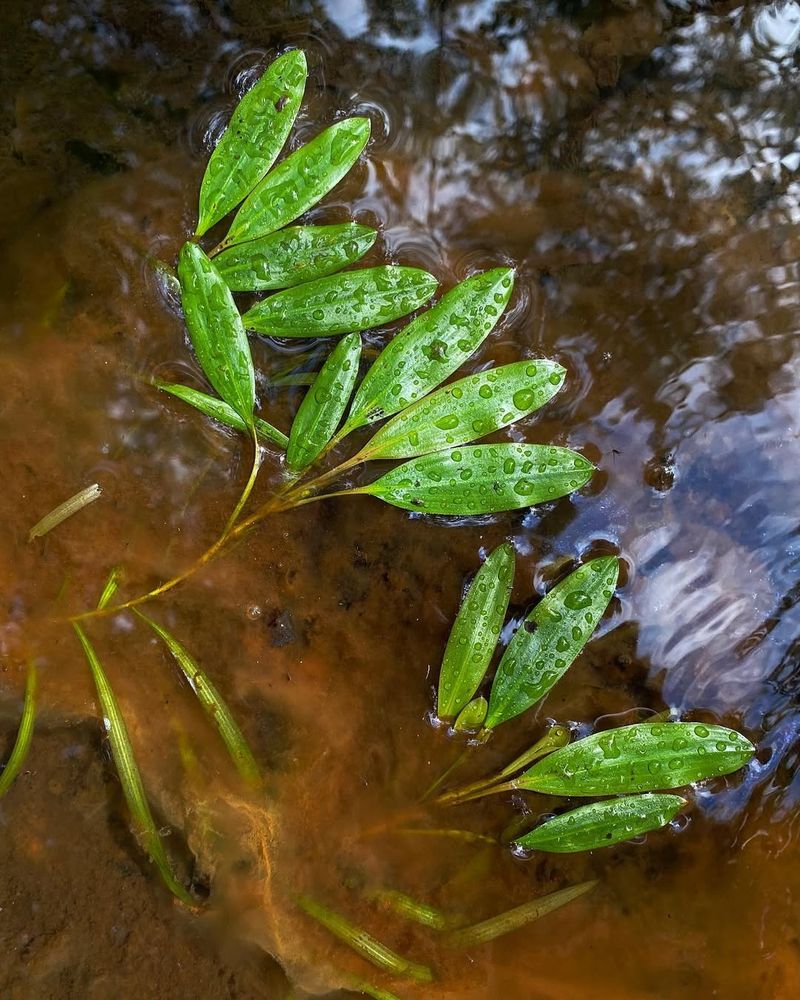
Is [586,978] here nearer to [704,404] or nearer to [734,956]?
[734,956]

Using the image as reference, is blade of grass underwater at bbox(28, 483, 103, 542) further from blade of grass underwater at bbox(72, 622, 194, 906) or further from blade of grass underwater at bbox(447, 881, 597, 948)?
blade of grass underwater at bbox(447, 881, 597, 948)

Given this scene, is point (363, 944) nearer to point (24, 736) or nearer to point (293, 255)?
point (24, 736)

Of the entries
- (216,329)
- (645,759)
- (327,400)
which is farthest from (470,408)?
(645,759)

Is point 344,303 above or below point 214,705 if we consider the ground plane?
above

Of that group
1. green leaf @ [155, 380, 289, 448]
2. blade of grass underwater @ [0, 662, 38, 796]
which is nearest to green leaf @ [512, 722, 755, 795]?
green leaf @ [155, 380, 289, 448]

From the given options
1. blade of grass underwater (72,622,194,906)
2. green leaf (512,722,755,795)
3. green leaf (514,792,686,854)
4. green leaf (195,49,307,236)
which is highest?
green leaf (195,49,307,236)

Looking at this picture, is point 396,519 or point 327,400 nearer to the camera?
point 327,400

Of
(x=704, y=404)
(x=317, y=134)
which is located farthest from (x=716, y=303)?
(x=317, y=134)
